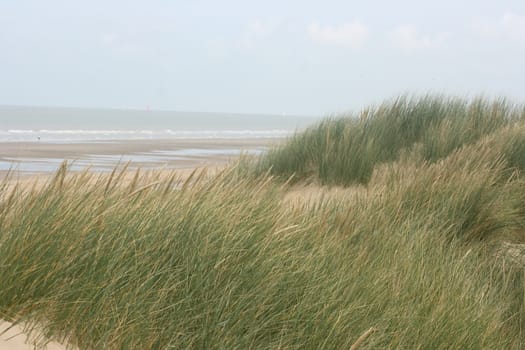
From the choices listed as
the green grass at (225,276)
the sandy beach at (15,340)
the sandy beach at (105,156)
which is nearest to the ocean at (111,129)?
the sandy beach at (105,156)

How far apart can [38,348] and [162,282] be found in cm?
58

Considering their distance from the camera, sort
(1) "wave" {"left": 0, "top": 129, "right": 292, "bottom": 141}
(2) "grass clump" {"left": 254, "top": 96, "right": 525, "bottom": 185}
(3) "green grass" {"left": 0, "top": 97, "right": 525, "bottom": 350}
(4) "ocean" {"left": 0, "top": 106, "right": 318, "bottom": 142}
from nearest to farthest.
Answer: (3) "green grass" {"left": 0, "top": 97, "right": 525, "bottom": 350}, (2) "grass clump" {"left": 254, "top": 96, "right": 525, "bottom": 185}, (1) "wave" {"left": 0, "top": 129, "right": 292, "bottom": 141}, (4) "ocean" {"left": 0, "top": 106, "right": 318, "bottom": 142}

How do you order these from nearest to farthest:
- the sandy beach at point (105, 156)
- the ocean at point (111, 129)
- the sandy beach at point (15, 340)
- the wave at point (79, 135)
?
the sandy beach at point (15, 340) < the sandy beach at point (105, 156) < the wave at point (79, 135) < the ocean at point (111, 129)

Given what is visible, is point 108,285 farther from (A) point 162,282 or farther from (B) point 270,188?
(B) point 270,188

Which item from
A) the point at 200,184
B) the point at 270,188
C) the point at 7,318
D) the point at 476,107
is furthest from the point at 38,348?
the point at 476,107

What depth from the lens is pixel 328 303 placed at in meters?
2.99

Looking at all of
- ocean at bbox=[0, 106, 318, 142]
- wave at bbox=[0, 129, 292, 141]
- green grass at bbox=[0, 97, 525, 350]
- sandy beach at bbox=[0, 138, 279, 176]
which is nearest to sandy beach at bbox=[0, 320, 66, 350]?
green grass at bbox=[0, 97, 525, 350]

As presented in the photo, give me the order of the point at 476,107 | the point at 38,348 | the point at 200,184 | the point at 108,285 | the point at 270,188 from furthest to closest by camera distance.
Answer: the point at 476,107
the point at 270,188
the point at 200,184
the point at 108,285
the point at 38,348

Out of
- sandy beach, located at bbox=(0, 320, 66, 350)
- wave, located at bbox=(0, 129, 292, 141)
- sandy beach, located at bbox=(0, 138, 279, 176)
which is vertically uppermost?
sandy beach, located at bbox=(0, 320, 66, 350)

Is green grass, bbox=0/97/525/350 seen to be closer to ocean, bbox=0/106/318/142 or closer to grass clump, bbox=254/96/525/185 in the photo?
grass clump, bbox=254/96/525/185

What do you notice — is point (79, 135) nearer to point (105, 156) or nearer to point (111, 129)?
point (111, 129)

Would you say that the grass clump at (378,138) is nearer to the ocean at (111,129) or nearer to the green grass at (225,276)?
the ocean at (111,129)

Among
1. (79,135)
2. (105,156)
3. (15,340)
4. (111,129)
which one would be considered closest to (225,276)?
(15,340)

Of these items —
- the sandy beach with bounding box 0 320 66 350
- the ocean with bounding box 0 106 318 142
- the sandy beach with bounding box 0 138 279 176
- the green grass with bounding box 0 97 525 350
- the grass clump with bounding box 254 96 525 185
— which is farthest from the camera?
the ocean with bounding box 0 106 318 142
